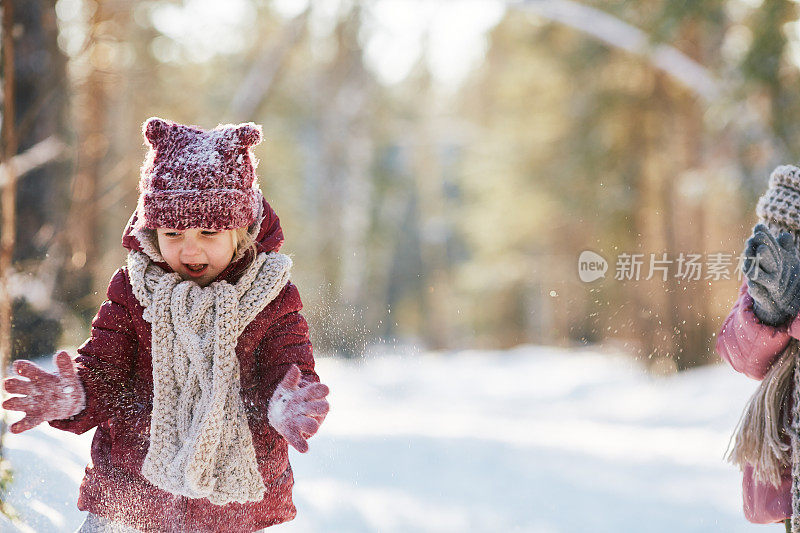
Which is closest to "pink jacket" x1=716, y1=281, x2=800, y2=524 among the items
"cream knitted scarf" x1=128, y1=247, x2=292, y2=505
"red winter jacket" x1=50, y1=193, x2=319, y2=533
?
"red winter jacket" x1=50, y1=193, x2=319, y2=533

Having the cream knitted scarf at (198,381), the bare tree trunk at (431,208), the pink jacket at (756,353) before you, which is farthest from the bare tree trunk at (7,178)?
the bare tree trunk at (431,208)

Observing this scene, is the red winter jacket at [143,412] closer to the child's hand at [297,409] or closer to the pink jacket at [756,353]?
the child's hand at [297,409]

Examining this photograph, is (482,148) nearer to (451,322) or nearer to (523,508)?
(451,322)

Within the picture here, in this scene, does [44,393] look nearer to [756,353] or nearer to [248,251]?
[248,251]

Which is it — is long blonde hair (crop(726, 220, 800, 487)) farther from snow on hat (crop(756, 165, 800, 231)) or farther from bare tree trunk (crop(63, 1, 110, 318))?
bare tree trunk (crop(63, 1, 110, 318))

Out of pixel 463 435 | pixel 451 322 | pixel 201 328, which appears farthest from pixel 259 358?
pixel 451 322

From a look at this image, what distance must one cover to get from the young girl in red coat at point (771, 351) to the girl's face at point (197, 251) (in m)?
1.25

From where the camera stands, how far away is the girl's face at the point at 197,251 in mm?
1664

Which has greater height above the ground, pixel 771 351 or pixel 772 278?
pixel 772 278

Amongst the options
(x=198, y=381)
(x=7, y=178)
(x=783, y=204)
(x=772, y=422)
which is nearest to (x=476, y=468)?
(x=772, y=422)

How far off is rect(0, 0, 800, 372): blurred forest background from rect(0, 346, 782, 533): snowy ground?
369mm

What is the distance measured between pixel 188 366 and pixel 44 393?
292 mm

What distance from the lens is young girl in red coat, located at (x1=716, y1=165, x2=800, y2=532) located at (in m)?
1.85

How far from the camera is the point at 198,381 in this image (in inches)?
65.2
